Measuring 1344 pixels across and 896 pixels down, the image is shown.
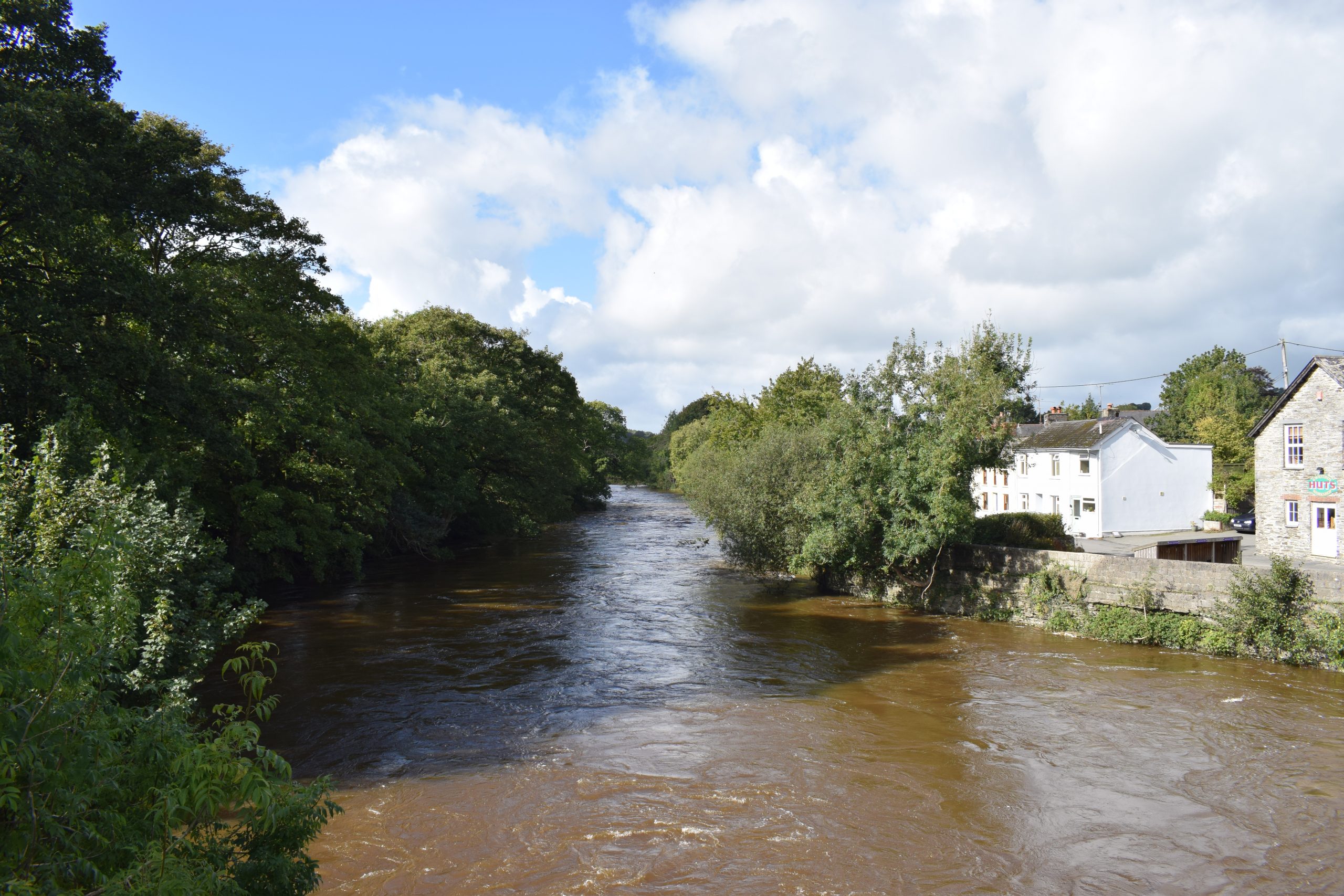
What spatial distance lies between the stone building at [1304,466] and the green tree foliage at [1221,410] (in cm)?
748

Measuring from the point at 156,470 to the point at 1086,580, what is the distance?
891 inches

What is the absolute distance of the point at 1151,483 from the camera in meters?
39.6

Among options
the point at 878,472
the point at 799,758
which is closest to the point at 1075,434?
the point at 878,472

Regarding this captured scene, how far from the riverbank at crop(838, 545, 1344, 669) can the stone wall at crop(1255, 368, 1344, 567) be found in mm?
12380

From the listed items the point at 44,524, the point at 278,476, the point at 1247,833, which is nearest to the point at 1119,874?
the point at 1247,833

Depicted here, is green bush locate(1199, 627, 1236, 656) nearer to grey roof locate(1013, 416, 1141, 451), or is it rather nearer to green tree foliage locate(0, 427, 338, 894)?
grey roof locate(1013, 416, 1141, 451)

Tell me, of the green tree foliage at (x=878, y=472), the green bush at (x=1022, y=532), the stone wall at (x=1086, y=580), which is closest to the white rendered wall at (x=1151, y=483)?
the green bush at (x=1022, y=532)

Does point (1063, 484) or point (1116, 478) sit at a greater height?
point (1116, 478)

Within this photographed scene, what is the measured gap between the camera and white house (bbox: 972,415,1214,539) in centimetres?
3841

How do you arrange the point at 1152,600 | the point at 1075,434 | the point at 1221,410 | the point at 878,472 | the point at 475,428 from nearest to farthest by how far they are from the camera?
the point at 1152,600, the point at 878,472, the point at 475,428, the point at 1075,434, the point at 1221,410

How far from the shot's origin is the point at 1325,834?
10.7 m

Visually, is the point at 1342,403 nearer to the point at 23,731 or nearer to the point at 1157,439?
the point at 1157,439

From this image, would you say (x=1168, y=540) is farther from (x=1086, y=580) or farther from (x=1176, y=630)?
(x=1176, y=630)

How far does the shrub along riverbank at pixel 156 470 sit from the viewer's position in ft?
14.9
